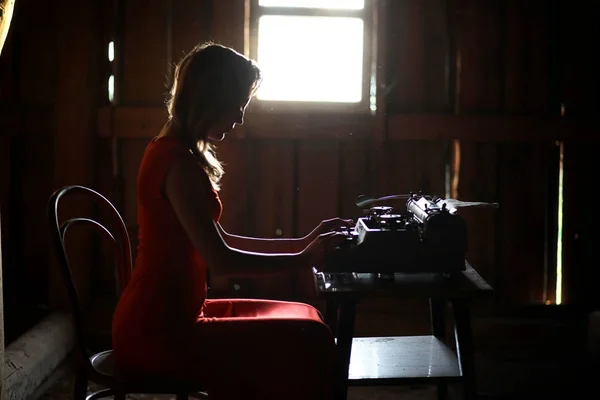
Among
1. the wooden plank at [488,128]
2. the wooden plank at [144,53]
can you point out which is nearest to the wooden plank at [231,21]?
the wooden plank at [144,53]

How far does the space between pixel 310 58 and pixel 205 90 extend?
6.40 ft

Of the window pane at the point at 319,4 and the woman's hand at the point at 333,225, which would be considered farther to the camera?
the window pane at the point at 319,4

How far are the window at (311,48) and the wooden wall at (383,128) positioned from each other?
134 mm

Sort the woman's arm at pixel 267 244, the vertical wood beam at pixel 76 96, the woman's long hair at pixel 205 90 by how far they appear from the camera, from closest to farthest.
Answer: the woman's long hair at pixel 205 90 < the woman's arm at pixel 267 244 < the vertical wood beam at pixel 76 96

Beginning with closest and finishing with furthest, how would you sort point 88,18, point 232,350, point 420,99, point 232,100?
point 232,350, point 232,100, point 88,18, point 420,99

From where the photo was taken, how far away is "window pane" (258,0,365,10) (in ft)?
12.7

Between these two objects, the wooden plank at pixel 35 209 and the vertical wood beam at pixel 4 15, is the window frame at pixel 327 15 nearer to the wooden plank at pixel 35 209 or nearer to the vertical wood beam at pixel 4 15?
the wooden plank at pixel 35 209

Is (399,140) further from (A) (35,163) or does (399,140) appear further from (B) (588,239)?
(A) (35,163)

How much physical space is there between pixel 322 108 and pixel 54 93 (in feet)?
4.88

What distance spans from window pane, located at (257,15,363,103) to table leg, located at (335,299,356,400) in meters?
1.97

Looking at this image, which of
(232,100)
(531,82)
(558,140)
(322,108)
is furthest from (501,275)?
(232,100)

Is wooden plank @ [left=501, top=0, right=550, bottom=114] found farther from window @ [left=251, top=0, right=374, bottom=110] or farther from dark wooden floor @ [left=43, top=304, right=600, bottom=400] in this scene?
dark wooden floor @ [left=43, top=304, right=600, bottom=400]

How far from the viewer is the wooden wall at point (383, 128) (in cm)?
380

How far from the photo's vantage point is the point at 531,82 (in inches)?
154
